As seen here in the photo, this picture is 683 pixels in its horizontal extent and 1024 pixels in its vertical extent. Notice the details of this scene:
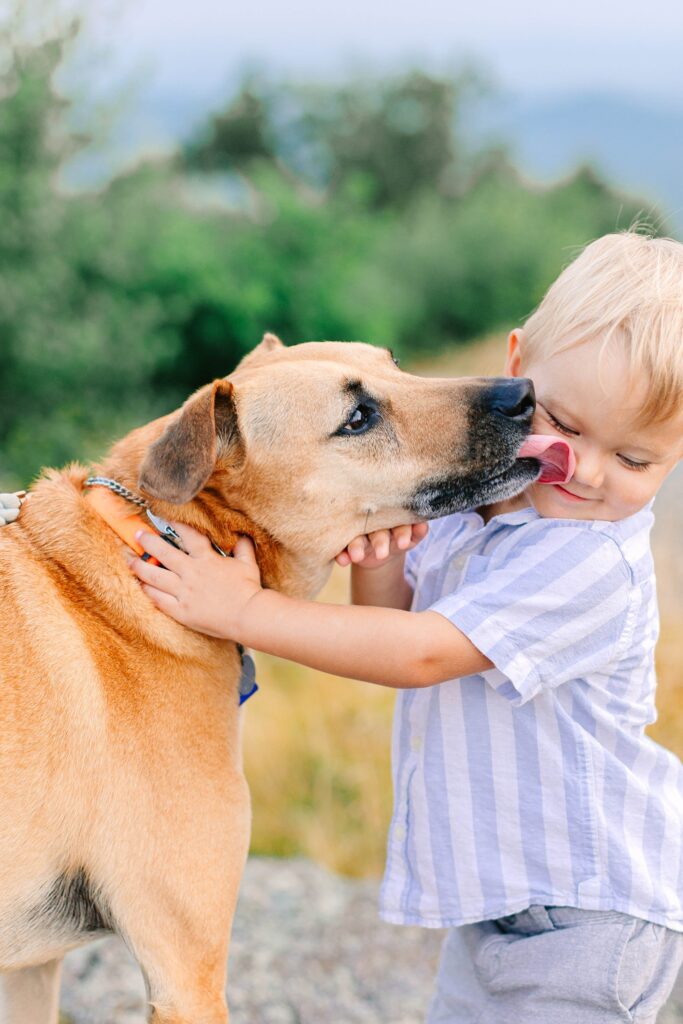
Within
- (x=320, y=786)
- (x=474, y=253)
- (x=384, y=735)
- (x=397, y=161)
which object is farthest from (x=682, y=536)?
(x=397, y=161)

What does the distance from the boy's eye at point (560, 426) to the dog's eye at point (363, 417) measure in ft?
1.55

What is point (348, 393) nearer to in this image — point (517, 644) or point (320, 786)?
point (517, 644)

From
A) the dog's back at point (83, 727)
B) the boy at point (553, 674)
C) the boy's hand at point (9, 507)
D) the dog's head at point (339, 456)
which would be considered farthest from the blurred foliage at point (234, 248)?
the dog's back at point (83, 727)

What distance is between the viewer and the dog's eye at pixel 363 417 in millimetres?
2875

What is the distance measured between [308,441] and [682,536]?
596cm

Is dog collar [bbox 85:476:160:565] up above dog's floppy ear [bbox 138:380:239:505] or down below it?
below

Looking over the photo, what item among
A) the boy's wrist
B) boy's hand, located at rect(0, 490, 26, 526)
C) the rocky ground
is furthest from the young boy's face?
the rocky ground

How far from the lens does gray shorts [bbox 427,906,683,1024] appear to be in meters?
2.53

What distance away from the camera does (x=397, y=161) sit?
17.5 m

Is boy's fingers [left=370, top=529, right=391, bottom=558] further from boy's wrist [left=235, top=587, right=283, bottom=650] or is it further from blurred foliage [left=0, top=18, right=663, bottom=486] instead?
blurred foliage [left=0, top=18, right=663, bottom=486]

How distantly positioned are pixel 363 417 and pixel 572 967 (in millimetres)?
1507

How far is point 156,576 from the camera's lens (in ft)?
8.84

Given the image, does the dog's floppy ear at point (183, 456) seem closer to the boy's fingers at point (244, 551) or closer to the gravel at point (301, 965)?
the boy's fingers at point (244, 551)

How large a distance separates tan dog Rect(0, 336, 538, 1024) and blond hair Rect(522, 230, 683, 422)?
20 cm
